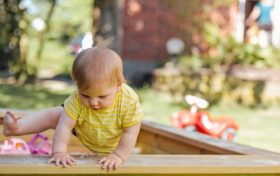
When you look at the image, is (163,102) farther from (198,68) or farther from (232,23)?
(232,23)

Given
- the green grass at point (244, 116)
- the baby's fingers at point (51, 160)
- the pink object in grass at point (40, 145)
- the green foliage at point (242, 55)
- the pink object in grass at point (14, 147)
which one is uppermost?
the baby's fingers at point (51, 160)

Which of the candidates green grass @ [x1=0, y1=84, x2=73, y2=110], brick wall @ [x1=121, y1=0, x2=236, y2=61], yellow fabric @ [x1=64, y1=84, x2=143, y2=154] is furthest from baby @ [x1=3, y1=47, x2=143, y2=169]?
brick wall @ [x1=121, y1=0, x2=236, y2=61]

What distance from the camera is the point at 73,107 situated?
2604 mm

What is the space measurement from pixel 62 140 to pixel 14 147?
1.58 meters

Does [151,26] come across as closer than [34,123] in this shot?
No

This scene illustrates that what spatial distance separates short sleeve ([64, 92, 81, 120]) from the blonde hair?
0.50 feet

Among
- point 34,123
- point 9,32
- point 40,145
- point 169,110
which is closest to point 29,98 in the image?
point 169,110

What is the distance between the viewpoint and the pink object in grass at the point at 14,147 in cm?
397

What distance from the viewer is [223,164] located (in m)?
2.55

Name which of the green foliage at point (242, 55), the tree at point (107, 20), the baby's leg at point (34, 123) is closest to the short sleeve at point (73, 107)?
the baby's leg at point (34, 123)

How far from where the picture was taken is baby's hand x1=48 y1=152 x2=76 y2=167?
2.32 m

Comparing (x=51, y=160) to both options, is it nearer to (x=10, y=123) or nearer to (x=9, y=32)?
(x=10, y=123)

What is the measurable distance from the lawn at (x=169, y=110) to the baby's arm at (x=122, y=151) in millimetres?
4576

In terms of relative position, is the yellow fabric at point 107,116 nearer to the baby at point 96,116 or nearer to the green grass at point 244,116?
the baby at point 96,116
